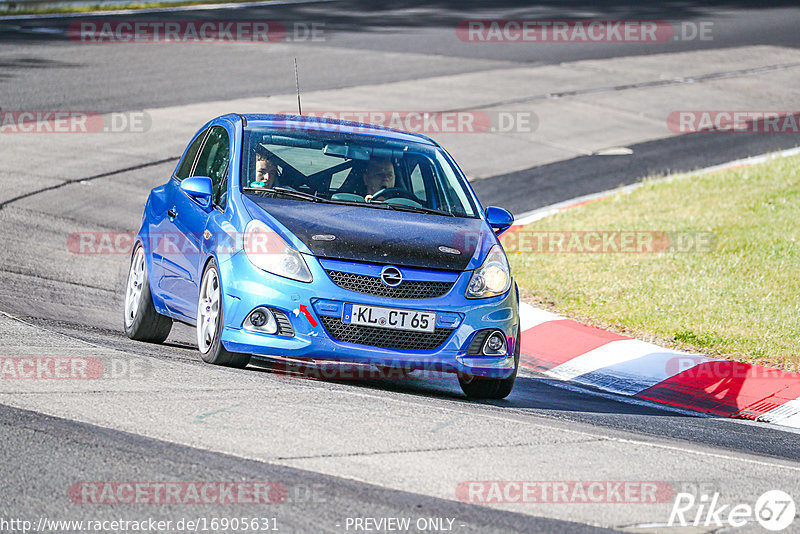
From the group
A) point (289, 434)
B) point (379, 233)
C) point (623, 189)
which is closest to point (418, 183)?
point (379, 233)

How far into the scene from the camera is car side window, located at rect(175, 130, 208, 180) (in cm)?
875

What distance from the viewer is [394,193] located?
8000mm

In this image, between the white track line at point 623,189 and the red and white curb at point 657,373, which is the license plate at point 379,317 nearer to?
the red and white curb at point 657,373

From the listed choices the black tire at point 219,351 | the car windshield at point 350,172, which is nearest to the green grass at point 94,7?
the car windshield at point 350,172

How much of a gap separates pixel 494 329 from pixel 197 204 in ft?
7.31

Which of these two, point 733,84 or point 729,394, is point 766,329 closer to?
point 729,394

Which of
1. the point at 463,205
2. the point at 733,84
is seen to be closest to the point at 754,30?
the point at 733,84

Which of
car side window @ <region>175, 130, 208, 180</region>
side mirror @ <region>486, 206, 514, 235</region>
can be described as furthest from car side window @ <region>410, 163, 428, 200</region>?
car side window @ <region>175, 130, 208, 180</region>

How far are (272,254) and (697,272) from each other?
229 inches

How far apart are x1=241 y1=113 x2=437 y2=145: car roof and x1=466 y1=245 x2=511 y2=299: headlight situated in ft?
4.96

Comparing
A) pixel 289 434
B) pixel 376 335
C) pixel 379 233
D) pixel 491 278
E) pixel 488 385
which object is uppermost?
pixel 379 233

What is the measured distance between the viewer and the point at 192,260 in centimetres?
Result: 764

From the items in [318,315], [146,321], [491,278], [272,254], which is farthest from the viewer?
[146,321]

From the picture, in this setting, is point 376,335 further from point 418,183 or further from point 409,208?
point 418,183
